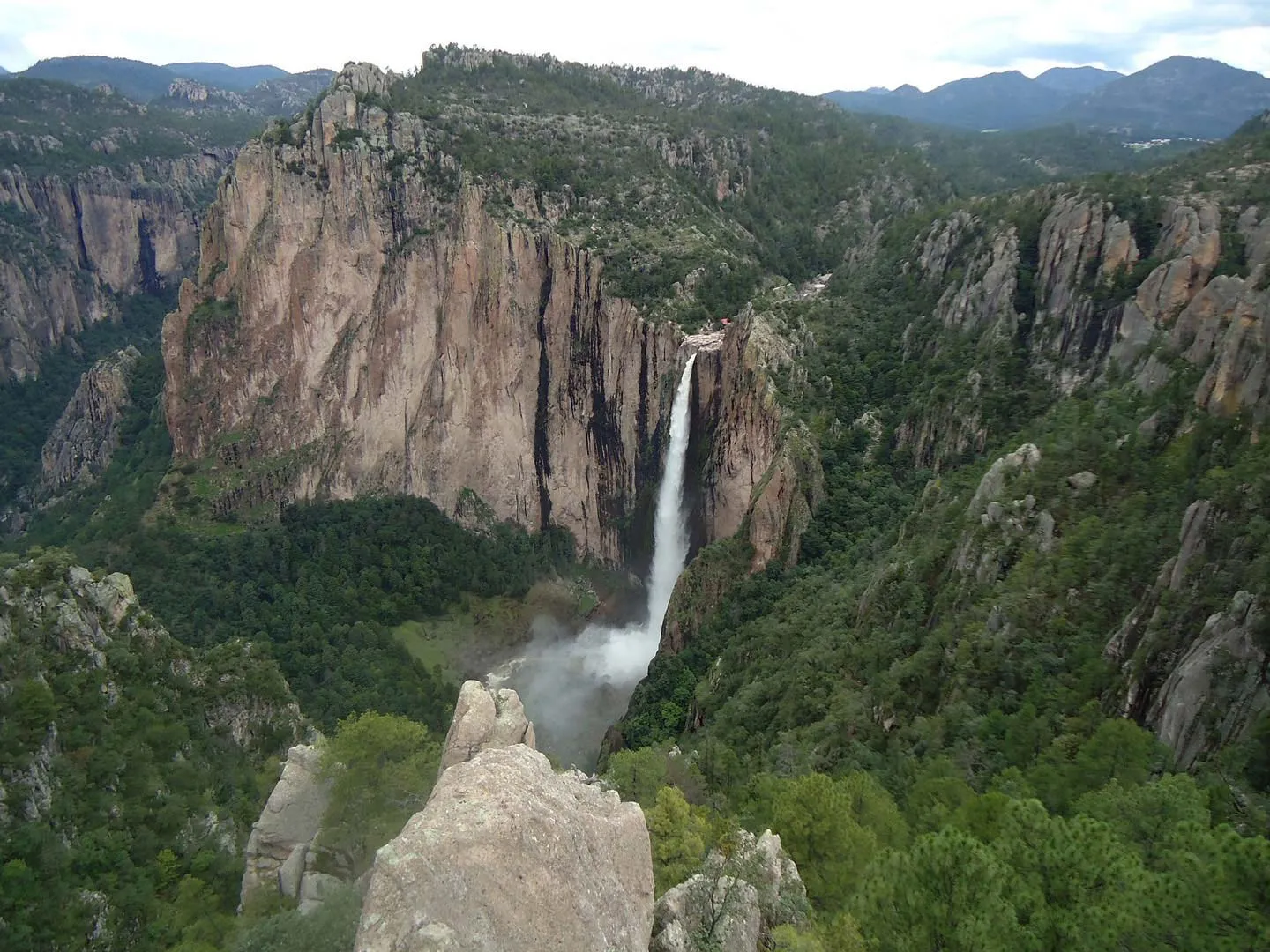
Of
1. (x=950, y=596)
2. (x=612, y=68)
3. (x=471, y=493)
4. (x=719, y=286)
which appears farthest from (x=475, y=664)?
(x=612, y=68)

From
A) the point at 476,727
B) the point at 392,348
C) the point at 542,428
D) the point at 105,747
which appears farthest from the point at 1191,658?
the point at 392,348

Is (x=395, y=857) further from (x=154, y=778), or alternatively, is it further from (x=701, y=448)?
(x=701, y=448)

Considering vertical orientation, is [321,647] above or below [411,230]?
below

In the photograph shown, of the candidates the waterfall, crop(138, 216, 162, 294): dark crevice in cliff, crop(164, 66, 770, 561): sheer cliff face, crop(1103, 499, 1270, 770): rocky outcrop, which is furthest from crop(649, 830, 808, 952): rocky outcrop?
crop(138, 216, 162, 294): dark crevice in cliff

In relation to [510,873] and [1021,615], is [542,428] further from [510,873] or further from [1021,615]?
[510,873]

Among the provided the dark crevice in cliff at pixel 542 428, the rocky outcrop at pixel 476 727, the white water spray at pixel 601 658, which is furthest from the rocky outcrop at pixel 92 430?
the rocky outcrop at pixel 476 727

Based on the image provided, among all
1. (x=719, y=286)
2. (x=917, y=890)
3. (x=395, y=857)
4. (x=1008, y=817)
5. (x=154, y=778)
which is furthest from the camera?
(x=719, y=286)

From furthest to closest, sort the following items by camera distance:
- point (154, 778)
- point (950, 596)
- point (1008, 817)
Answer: point (154, 778) < point (950, 596) < point (1008, 817)
